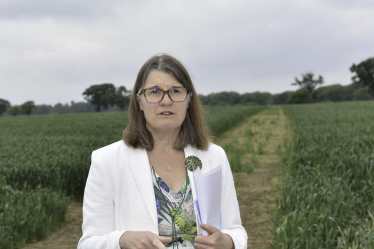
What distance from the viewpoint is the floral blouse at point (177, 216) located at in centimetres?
160

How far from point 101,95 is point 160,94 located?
75691 mm

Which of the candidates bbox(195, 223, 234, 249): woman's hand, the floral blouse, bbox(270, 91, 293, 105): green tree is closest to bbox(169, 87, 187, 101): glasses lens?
the floral blouse

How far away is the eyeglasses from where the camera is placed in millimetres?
1648

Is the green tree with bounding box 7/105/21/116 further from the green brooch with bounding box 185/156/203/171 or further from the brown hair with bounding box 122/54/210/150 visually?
the green brooch with bounding box 185/156/203/171

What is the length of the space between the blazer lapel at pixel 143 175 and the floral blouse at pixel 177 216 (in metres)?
0.07

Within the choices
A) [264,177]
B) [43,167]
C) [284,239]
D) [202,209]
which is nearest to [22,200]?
[43,167]

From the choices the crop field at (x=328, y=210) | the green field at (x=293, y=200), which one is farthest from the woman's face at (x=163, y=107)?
the crop field at (x=328, y=210)

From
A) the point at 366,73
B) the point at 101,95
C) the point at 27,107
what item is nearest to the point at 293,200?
the point at 101,95

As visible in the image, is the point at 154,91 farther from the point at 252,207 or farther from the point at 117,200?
the point at 252,207

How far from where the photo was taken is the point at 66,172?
22.2ft

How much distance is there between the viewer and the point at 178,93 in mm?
1679

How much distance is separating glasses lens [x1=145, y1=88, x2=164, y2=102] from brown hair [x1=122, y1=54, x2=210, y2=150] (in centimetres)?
7

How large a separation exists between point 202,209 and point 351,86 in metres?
127

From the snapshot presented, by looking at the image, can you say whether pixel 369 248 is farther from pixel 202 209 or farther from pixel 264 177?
pixel 264 177
